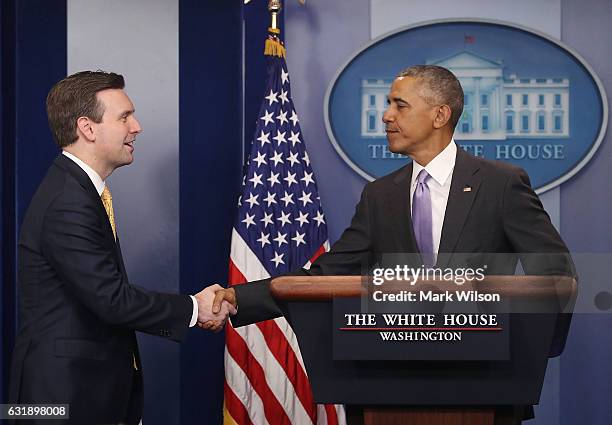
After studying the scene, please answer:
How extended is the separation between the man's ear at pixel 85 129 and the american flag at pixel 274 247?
1.36m

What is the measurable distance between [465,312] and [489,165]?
1.07 meters

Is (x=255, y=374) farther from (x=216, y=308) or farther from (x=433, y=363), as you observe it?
(x=433, y=363)

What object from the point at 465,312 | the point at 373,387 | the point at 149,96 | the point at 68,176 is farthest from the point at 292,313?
the point at 149,96

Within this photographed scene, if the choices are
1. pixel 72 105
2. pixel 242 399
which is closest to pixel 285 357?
pixel 242 399

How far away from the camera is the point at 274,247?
166 inches

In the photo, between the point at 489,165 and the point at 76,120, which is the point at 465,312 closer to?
the point at 489,165

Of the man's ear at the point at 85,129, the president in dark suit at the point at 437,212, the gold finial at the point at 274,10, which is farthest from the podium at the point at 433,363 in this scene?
the gold finial at the point at 274,10

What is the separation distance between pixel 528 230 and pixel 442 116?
0.52 m

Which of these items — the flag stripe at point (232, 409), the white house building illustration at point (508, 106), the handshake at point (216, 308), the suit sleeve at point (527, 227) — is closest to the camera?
the suit sleeve at point (527, 227)

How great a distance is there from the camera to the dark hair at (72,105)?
2916 millimetres

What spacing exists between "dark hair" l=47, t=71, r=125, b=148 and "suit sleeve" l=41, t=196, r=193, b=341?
0.94 ft

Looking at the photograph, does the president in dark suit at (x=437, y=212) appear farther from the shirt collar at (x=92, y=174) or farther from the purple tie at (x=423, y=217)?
the shirt collar at (x=92, y=174)

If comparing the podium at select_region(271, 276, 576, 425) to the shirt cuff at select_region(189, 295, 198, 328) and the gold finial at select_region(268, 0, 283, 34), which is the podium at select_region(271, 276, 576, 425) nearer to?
the shirt cuff at select_region(189, 295, 198, 328)

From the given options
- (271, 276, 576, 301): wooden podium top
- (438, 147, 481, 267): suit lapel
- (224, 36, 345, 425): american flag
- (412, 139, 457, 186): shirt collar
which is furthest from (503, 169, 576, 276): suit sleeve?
(224, 36, 345, 425): american flag
